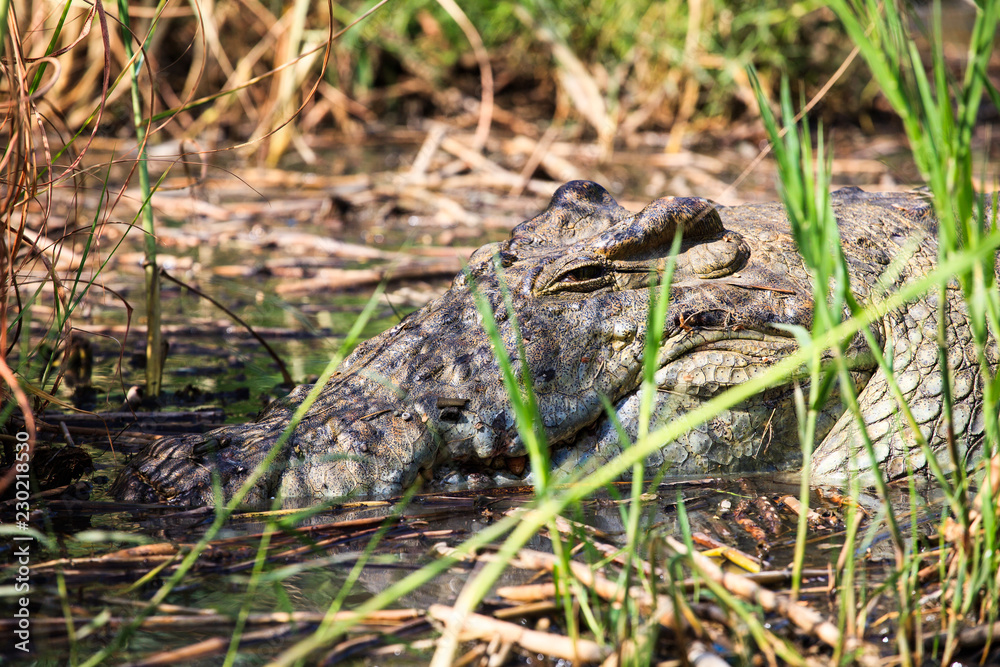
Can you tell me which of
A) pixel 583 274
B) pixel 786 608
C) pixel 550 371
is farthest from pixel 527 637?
pixel 583 274

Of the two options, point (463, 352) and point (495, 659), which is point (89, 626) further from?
point (463, 352)

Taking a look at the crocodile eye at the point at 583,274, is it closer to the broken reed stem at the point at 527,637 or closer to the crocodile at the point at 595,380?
the crocodile at the point at 595,380

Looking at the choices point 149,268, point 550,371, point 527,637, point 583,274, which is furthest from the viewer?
point 149,268

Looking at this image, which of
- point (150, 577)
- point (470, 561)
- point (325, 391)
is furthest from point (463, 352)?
point (150, 577)

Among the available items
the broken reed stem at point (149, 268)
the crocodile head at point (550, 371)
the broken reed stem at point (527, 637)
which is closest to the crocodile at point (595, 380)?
the crocodile head at point (550, 371)

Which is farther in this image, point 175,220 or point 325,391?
point 175,220

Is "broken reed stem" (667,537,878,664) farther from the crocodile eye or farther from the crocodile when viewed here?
the crocodile eye

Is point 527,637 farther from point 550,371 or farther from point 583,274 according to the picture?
point 583,274

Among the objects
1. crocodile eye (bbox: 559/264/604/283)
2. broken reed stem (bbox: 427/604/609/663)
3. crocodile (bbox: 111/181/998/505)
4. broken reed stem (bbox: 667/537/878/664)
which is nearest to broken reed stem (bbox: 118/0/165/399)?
crocodile (bbox: 111/181/998/505)
